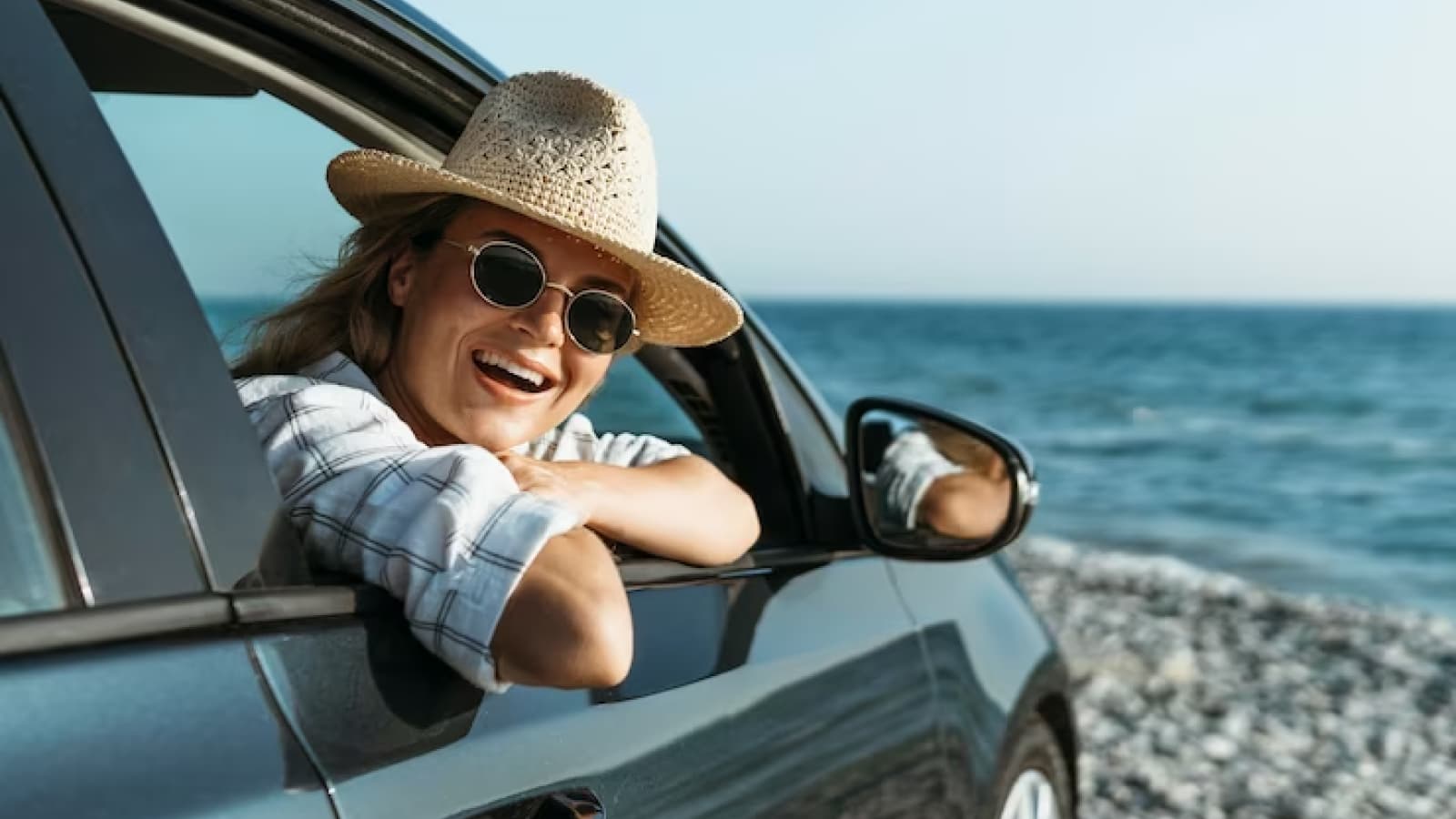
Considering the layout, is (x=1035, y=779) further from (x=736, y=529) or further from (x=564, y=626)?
(x=564, y=626)

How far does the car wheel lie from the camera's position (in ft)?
11.2

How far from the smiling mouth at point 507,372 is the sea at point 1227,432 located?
1.29 feet

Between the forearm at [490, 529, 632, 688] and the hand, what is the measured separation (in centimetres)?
19

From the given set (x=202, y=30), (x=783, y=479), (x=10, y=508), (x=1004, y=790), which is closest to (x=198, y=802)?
(x=10, y=508)

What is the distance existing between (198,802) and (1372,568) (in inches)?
658

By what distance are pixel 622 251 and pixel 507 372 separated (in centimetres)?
21

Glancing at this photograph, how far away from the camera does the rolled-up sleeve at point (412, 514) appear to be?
176cm

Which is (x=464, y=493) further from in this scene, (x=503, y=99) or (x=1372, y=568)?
(x=1372, y=568)

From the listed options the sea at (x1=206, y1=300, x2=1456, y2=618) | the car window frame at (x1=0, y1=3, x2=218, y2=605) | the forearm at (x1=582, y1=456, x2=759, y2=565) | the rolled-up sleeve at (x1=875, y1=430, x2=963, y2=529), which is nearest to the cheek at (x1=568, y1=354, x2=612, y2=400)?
the forearm at (x1=582, y1=456, x2=759, y2=565)

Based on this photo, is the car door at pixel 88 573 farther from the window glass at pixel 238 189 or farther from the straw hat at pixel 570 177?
the window glass at pixel 238 189

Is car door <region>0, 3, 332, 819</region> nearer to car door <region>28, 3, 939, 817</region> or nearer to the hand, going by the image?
car door <region>28, 3, 939, 817</region>

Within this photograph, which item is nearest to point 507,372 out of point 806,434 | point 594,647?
point 594,647

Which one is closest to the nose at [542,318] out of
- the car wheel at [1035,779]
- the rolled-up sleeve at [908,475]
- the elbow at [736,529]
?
the elbow at [736,529]

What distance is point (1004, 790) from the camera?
3.38 metres
